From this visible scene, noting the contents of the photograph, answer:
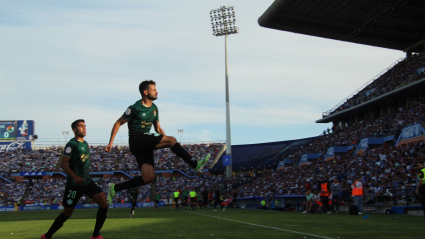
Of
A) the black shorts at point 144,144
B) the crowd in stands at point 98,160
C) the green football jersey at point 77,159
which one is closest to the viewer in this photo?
the black shorts at point 144,144

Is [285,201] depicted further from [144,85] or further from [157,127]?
[144,85]

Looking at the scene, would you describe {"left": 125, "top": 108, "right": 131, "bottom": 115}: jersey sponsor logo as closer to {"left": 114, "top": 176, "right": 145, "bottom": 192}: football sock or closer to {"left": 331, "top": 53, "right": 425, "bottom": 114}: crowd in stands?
{"left": 114, "top": 176, "right": 145, "bottom": 192}: football sock

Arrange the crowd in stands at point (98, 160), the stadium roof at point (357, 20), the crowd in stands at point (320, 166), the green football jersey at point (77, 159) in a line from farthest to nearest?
the crowd in stands at point (98, 160) < the stadium roof at point (357, 20) < the crowd in stands at point (320, 166) < the green football jersey at point (77, 159)

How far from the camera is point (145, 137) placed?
770 centimetres

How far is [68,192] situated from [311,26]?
3759 cm

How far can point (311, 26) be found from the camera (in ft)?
139

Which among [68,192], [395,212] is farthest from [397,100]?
[68,192]

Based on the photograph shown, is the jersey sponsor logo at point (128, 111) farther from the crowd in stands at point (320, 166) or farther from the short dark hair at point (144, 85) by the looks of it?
the crowd in stands at point (320, 166)

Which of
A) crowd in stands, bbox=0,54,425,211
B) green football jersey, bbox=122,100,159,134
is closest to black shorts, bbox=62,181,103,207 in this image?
green football jersey, bbox=122,100,159,134

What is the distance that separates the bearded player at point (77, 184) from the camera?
317 inches

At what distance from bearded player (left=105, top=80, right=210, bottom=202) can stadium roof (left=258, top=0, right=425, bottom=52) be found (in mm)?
31470

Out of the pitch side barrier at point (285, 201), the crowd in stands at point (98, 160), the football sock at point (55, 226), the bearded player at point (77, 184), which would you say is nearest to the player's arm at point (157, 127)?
the bearded player at point (77, 184)

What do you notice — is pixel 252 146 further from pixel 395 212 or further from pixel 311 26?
pixel 395 212

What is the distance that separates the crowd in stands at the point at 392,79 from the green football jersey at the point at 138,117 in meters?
30.1
